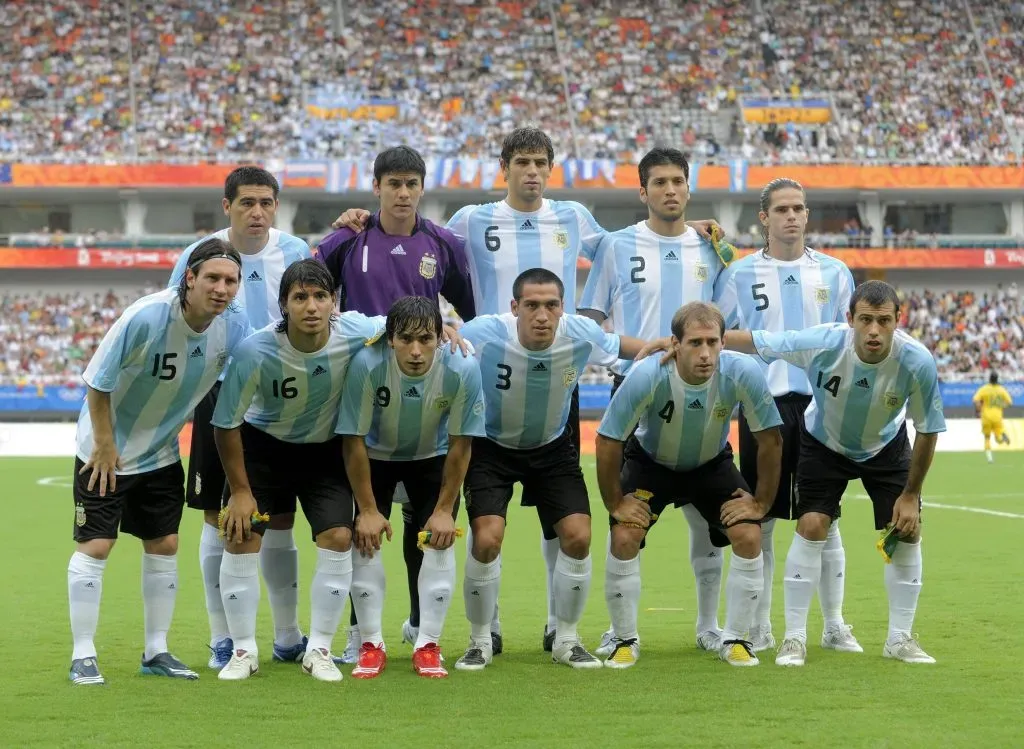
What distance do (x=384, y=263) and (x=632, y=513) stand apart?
1.75 m

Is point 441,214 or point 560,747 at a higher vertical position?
point 441,214

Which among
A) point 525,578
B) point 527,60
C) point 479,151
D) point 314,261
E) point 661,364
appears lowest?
point 525,578

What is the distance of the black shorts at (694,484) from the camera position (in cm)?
663

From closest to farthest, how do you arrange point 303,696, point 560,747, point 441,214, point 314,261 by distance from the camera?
point 560,747, point 303,696, point 314,261, point 441,214

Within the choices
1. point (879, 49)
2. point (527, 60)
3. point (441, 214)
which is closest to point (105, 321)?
point (441, 214)

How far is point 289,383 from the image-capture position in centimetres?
619

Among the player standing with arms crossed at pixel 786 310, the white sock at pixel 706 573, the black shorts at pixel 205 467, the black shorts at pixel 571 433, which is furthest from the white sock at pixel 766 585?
the black shorts at pixel 205 467

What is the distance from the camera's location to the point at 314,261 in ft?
20.1

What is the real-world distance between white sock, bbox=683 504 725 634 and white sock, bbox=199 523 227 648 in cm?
237

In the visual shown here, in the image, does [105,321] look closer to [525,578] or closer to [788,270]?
[525,578]

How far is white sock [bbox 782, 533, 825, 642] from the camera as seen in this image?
6.54 m

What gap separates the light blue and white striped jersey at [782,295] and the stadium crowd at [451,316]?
25979 mm

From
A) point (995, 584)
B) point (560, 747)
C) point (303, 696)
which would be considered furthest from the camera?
point (995, 584)

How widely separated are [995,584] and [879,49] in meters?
35.8
